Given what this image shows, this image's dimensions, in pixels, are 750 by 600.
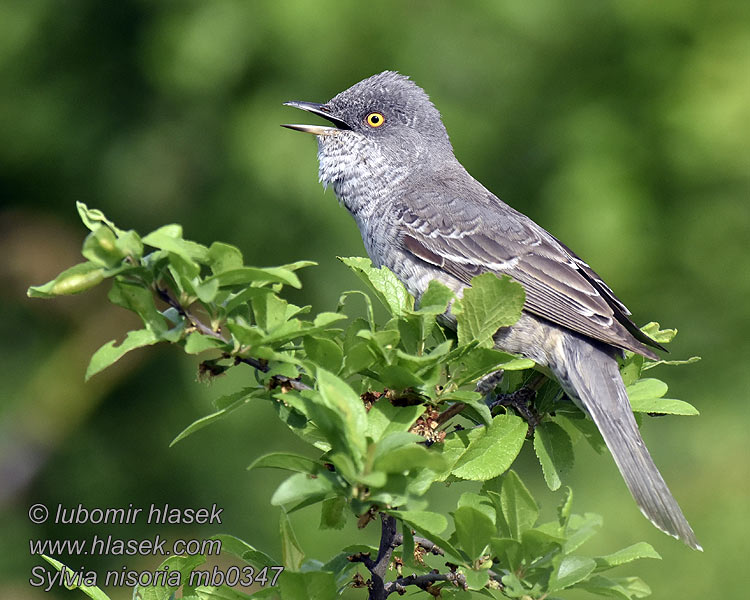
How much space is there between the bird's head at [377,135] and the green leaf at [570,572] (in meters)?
2.59

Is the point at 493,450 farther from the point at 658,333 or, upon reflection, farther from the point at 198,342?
the point at 658,333

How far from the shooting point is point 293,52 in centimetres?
627

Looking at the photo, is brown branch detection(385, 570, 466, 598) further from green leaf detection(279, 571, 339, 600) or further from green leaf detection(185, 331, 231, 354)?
green leaf detection(185, 331, 231, 354)

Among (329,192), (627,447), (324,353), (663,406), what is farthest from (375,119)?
(324,353)

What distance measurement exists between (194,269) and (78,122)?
229 inches

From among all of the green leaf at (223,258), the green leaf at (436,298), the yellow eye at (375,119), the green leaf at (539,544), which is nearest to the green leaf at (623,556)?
the green leaf at (539,544)

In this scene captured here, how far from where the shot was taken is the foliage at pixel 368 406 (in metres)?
1.99

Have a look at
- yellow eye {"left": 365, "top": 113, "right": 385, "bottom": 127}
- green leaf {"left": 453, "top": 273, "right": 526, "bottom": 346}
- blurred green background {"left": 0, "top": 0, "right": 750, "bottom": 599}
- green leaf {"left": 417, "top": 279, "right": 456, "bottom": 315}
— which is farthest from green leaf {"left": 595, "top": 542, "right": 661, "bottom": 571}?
blurred green background {"left": 0, "top": 0, "right": 750, "bottom": 599}

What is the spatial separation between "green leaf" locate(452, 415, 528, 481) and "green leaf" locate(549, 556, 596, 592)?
0.32 metres

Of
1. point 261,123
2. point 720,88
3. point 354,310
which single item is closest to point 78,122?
point 261,123

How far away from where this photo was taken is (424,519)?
2070 millimetres

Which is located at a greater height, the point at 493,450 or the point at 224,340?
the point at 224,340

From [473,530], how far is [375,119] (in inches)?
116

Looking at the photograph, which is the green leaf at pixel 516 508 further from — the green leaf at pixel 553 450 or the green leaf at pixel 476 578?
the green leaf at pixel 553 450
